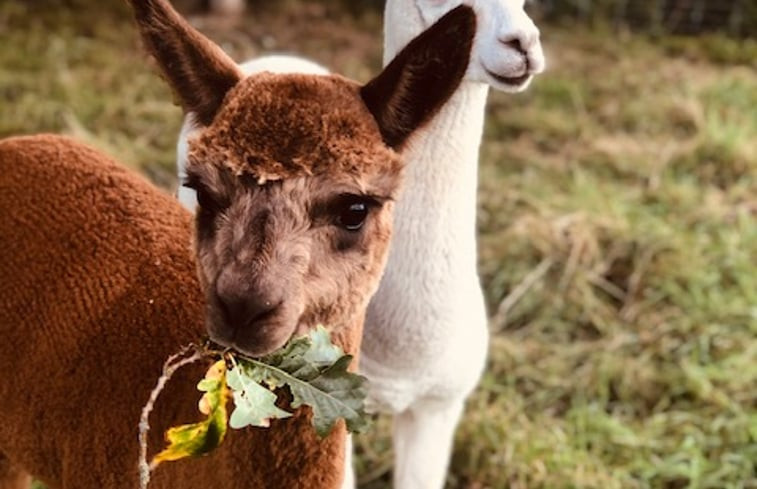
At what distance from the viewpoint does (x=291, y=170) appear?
190 centimetres

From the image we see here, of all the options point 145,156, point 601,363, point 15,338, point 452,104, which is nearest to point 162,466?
point 15,338

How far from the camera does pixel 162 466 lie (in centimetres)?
225

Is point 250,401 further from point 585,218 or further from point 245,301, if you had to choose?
point 585,218

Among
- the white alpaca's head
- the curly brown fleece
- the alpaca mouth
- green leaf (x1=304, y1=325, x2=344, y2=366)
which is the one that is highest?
the white alpaca's head

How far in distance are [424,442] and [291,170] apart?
1.23 metres

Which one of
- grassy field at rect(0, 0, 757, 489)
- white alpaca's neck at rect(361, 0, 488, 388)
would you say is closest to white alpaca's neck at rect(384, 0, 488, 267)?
white alpaca's neck at rect(361, 0, 488, 388)

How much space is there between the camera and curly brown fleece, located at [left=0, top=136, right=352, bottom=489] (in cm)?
217

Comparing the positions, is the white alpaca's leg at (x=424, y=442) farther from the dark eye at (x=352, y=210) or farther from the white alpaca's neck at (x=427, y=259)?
the dark eye at (x=352, y=210)

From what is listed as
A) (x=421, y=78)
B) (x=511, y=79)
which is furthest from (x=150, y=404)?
(x=511, y=79)

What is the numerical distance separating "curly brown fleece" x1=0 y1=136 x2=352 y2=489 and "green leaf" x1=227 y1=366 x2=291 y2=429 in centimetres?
17

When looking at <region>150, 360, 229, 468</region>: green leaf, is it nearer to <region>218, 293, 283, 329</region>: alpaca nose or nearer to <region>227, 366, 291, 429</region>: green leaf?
<region>227, 366, 291, 429</region>: green leaf

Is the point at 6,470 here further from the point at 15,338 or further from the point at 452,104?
the point at 452,104

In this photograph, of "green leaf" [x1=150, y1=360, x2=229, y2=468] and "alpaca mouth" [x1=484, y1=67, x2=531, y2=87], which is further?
"alpaca mouth" [x1=484, y1=67, x2=531, y2=87]

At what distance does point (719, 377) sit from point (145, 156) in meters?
2.83
